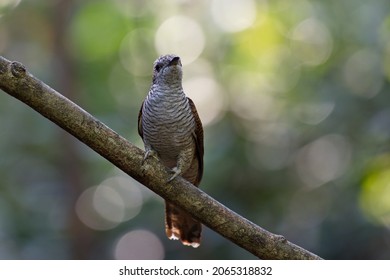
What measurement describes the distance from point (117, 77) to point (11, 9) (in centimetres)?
164

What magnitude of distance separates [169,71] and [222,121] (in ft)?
11.5

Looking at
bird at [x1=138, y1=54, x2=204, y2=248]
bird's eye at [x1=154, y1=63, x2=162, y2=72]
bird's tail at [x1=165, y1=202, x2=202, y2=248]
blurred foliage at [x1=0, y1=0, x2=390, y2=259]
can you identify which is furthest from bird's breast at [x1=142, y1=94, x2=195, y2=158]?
blurred foliage at [x1=0, y1=0, x2=390, y2=259]

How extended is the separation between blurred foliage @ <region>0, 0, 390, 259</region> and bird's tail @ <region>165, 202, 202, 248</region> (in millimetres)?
1354

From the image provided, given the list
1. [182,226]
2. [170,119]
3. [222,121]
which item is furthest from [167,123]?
[222,121]

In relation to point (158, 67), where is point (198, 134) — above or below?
below

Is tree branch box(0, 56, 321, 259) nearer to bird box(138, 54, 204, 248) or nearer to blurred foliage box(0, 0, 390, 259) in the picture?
bird box(138, 54, 204, 248)

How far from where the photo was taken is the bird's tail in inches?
159

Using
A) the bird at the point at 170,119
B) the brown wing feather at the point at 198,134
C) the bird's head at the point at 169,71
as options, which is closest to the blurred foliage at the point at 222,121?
the brown wing feather at the point at 198,134

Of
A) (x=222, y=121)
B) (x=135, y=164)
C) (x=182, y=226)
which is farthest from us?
(x=222, y=121)

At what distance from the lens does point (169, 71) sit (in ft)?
12.2

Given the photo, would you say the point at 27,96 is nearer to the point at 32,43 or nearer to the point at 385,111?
the point at 385,111

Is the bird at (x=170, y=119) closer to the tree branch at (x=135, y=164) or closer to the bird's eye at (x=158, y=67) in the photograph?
the bird's eye at (x=158, y=67)

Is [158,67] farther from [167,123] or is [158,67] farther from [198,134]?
[198,134]
